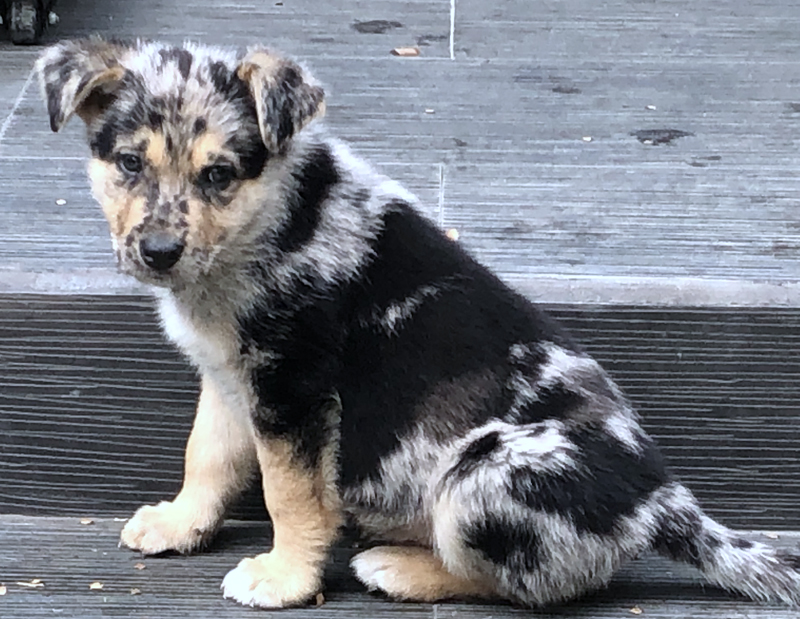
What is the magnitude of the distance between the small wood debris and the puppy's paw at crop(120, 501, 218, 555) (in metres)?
3.05

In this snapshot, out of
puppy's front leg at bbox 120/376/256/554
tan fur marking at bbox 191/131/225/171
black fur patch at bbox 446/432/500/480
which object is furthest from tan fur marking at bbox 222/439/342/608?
tan fur marking at bbox 191/131/225/171

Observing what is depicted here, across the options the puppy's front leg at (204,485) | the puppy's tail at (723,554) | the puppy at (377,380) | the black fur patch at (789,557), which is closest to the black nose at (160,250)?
the puppy at (377,380)

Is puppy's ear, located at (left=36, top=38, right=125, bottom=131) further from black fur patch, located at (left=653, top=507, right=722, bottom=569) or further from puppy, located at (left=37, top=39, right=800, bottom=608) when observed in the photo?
black fur patch, located at (left=653, top=507, right=722, bottom=569)

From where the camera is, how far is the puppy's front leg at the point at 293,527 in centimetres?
307

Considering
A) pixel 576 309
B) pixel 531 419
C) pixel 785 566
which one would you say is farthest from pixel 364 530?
pixel 785 566

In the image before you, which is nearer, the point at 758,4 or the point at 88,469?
the point at 88,469

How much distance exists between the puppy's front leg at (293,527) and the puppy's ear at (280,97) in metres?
0.82

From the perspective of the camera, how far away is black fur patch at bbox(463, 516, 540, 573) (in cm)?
293

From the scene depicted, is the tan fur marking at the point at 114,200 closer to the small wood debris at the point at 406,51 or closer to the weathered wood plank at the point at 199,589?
the weathered wood plank at the point at 199,589

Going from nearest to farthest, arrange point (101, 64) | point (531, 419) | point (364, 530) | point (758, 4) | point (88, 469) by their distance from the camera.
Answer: point (101, 64), point (531, 419), point (364, 530), point (88, 469), point (758, 4)

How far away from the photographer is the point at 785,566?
314 cm

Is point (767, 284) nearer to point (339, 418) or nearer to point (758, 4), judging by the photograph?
point (339, 418)

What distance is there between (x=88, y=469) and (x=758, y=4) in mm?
4712

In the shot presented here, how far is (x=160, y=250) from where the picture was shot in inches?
104
